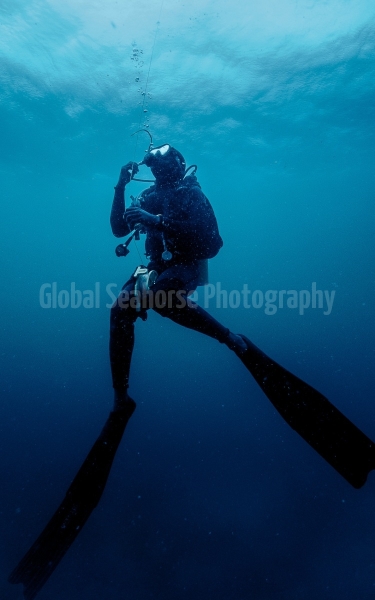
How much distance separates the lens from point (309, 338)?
58.2 ft

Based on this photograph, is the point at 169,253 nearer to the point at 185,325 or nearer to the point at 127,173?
the point at 185,325

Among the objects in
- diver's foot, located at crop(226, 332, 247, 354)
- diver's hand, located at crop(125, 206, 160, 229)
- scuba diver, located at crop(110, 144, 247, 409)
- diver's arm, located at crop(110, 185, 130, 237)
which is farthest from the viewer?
diver's arm, located at crop(110, 185, 130, 237)

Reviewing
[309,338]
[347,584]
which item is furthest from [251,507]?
[309,338]

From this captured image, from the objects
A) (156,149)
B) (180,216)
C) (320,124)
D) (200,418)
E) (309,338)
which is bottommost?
(200,418)

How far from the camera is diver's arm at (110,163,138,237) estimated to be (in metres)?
4.08

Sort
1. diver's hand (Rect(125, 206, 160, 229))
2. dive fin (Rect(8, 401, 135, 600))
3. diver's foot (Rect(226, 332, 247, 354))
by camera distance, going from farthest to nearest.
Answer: diver's foot (Rect(226, 332, 247, 354)) < diver's hand (Rect(125, 206, 160, 229)) < dive fin (Rect(8, 401, 135, 600))

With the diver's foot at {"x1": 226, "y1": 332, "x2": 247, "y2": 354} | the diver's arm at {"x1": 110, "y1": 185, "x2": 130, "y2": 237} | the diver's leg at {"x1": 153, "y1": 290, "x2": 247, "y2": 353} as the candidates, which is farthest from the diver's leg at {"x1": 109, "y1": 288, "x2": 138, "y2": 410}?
the diver's foot at {"x1": 226, "y1": 332, "x2": 247, "y2": 354}

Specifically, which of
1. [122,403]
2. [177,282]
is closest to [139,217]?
[177,282]

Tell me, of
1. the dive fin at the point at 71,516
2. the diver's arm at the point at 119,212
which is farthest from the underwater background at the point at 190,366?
the diver's arm at the point at 119,212

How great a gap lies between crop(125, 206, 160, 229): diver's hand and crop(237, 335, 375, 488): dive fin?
180 cm

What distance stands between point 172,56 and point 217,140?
7.10 m

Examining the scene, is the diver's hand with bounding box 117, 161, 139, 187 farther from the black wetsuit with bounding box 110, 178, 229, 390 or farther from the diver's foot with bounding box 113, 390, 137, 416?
the diver's foot with bounding box 113, 390, 137, 416

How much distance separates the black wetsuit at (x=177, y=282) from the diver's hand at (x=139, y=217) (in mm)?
109

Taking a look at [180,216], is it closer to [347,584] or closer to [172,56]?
[347,584]
